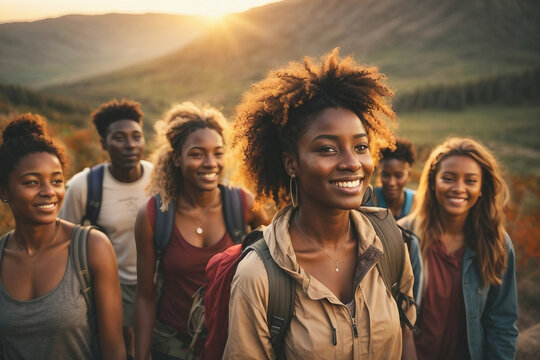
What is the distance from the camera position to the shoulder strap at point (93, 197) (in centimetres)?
363

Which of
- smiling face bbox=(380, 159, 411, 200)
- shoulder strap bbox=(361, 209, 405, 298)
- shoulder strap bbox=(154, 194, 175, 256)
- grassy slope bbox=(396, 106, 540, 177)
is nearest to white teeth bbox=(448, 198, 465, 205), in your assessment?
shoulder strap bbox=(361, 209, 405, 298)

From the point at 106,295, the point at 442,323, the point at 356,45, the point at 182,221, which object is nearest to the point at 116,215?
the point at 182,221

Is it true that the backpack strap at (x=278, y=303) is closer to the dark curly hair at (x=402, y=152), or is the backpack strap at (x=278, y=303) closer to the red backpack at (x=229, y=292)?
the red backpack at (x=229, y=292)

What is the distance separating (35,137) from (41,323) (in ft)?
3.78

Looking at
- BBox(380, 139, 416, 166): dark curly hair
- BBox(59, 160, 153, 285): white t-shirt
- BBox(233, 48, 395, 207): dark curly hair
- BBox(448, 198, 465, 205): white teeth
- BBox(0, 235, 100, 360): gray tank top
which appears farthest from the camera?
BBox(380, 139, 416, 166): dark curly hair

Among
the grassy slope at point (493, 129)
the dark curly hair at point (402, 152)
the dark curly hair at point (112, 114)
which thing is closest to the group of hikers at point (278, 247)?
the dark curly hair at point (112, 114)

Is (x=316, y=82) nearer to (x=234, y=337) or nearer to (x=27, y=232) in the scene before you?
(x=234, y=337)

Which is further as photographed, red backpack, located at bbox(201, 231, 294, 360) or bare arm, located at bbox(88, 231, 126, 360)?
bare arm, located at bbox(88, 231, 126, 360)

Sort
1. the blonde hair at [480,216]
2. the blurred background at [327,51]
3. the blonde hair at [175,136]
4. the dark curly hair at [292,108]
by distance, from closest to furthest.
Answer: the dark curly hair at [292,108] → the blonde hair at [480,216] → the blonde hair at [175,136] → the blurred background at [327,51]

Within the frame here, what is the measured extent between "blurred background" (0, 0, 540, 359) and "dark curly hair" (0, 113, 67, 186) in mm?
Answer: 1340

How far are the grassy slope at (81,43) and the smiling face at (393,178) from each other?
1575cm

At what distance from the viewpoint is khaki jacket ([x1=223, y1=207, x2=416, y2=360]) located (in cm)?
163

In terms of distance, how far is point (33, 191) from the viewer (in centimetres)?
219

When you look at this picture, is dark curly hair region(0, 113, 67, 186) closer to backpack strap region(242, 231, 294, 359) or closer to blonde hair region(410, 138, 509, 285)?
backpack strap region(242, 231, 294, 359)
